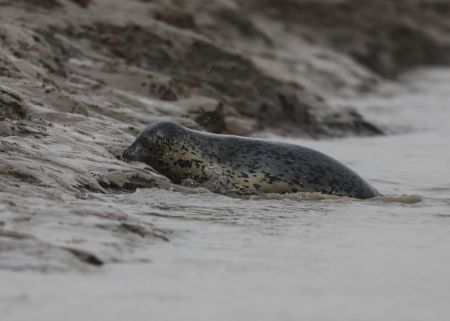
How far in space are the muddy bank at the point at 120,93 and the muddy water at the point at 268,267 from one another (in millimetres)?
211

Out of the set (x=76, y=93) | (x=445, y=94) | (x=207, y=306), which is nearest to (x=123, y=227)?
(x=207, y=306)

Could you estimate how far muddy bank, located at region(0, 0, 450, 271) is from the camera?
14.7 feet

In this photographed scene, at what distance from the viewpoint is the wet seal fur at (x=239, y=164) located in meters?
6.48

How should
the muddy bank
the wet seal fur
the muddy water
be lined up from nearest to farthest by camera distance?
the muddy water
the muddy bank
the wet seal fur

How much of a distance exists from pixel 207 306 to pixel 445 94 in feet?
47.4

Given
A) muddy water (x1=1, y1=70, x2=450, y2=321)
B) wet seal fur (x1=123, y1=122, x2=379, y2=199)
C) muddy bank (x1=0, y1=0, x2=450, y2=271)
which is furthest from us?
wet seal fur (x1=123, y1=122, x2=379, y2=199)

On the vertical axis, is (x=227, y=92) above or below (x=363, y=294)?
above

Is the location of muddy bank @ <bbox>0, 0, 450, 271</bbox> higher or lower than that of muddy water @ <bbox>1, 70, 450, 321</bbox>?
higher

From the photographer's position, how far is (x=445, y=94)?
1717cm

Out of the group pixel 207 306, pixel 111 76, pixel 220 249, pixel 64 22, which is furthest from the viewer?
pixel 64 22

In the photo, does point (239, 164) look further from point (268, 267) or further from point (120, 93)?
point (120, 93)

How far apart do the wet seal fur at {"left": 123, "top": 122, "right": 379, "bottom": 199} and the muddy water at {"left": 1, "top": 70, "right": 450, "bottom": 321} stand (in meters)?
0.24

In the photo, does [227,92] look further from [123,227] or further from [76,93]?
[123,227]

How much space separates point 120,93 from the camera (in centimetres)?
894
